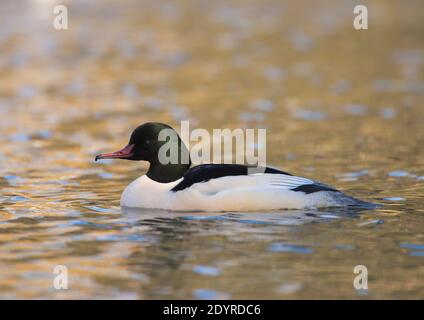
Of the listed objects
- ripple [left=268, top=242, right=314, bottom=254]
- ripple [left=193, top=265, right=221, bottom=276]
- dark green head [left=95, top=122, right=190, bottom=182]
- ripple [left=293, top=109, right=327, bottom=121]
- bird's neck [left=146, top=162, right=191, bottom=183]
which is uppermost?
ripple [left=293, top=109, right=327, bottom=121]

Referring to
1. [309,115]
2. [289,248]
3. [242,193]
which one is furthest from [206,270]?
[309,115]

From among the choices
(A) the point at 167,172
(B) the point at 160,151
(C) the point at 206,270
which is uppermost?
(B) the point at 160,151

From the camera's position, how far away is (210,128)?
55.3 ft

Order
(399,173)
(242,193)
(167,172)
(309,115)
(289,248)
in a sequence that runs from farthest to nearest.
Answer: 1. (309,115)
2. (399,173)
3. (167,172)
4. (242,193)
5. (289,248)

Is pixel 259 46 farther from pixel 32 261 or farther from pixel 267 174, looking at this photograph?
pixel 32 261

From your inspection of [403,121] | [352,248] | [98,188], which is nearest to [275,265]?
[352,248]

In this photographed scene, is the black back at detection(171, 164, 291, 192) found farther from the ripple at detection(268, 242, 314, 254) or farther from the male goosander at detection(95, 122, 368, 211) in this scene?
the ripple at detection(268, 242, 314, 254)

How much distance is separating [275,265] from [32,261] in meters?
2.05

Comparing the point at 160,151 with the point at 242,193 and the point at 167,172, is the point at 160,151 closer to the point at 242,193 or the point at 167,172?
the point at 167,172

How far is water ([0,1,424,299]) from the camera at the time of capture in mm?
8125

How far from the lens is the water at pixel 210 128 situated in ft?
26.7

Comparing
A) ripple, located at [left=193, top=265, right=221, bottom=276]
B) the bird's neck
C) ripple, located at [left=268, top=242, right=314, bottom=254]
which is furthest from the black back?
ripple, located at [left=193, top=265, right=221, bottom=276]

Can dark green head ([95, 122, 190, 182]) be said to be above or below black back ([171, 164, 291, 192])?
above

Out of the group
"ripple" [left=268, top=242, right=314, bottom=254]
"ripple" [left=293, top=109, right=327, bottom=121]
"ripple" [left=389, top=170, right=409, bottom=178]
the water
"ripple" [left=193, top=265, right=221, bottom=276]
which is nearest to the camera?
"ripple" [left=193, top=265, right=221, bottom=276]
